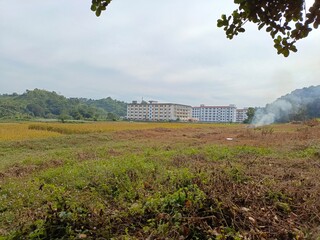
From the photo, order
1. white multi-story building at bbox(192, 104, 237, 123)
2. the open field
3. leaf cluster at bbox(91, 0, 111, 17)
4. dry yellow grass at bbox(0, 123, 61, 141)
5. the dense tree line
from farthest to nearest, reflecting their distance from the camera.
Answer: white multi-story building at bbox(192, 104, 237, 123)
the dense tree line
dry yellow grass at bbox(0, 123, 61, 141)
the open field
leaf cluster at bbox(91, 0, 111, 17)

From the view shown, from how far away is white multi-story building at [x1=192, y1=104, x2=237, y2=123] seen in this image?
305 feet

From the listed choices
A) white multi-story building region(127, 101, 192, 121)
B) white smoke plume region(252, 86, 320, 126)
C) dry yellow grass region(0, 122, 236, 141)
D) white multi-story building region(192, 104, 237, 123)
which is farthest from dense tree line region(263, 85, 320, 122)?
white multi-story building region(127, 101, 192, 121)

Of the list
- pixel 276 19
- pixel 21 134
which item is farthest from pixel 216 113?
pixel 276 19

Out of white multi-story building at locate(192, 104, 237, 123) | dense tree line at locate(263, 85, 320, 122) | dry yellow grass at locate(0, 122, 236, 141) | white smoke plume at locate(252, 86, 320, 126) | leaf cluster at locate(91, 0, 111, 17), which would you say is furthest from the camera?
white multi-story building at locate(192, 104, 237, 123)

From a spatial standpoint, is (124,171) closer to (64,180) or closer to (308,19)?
(64,180)

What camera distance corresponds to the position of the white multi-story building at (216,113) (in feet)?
305

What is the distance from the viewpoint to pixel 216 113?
96562 millimetres

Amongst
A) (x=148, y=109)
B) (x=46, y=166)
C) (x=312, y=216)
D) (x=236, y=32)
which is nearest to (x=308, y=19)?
(x=236, y=32)

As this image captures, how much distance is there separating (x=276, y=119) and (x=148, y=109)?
49.7 m

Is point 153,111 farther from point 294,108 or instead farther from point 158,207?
point 158,207

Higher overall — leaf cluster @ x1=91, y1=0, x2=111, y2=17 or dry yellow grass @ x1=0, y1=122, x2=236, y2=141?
leaf cluster @ x1=91, y1=0, x2=111, y2=17

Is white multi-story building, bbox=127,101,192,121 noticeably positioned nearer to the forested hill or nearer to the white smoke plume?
the forested hill

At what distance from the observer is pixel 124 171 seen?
5.81 metres

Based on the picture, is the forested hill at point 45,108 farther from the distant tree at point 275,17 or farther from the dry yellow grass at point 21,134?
the distant tree at point 275,17
